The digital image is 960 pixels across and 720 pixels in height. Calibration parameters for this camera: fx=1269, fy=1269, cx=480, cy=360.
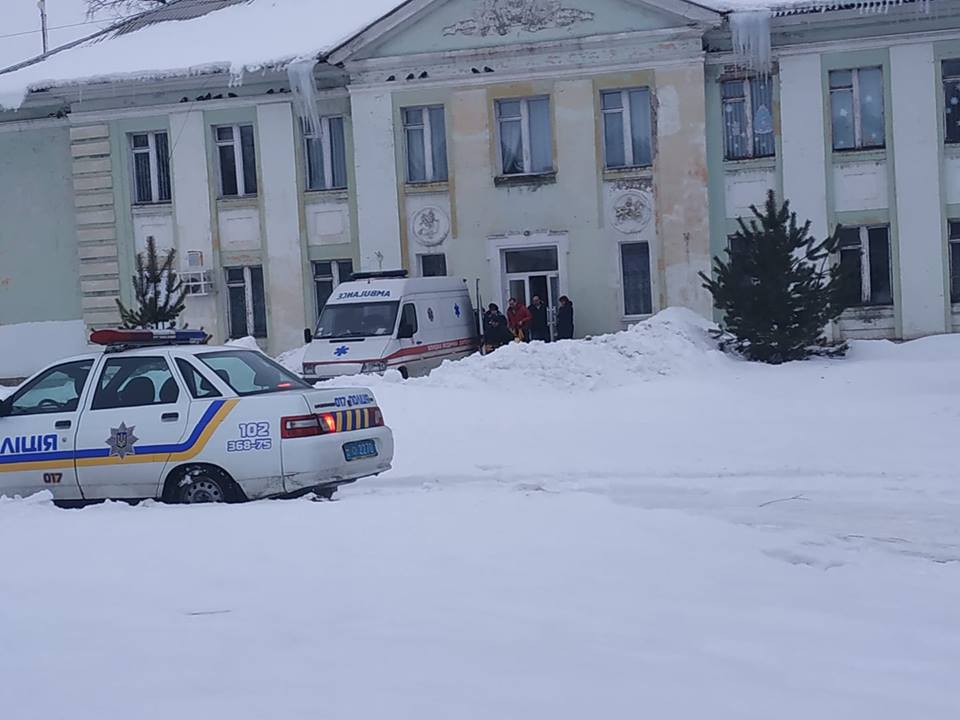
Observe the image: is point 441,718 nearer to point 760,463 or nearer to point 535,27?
point 760,463

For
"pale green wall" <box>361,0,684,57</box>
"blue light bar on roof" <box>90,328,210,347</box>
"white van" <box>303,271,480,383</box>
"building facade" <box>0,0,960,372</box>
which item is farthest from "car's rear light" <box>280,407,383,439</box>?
"pale green wall" <box>361,0,684,57</box>

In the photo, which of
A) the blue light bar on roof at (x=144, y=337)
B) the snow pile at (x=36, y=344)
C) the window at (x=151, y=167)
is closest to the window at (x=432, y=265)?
the window at (x=151, y=167)

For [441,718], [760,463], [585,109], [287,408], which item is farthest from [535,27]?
[441,718]

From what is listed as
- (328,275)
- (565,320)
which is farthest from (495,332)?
(328,275)

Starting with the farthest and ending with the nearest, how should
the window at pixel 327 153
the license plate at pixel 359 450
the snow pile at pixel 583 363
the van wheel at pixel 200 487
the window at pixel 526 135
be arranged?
the window at pixel 327 153
the window at pixel 526 135
the snow pile at pixel 583 363
the license plate at pixel 359 450
the van wheel at pixel 200 487

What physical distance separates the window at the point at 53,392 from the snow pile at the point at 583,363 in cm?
838

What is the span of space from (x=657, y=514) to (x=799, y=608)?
308 centimetres

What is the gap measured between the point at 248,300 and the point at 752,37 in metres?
12.7

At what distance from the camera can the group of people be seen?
25.1 meters

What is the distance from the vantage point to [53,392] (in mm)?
10953

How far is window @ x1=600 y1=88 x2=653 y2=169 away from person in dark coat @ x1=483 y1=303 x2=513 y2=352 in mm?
4359

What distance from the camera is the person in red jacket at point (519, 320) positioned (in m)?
25.9

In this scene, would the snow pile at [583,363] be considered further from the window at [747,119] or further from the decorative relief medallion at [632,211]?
the window at [747,119]

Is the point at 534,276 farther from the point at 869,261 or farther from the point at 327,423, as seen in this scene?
the point at 327,423
